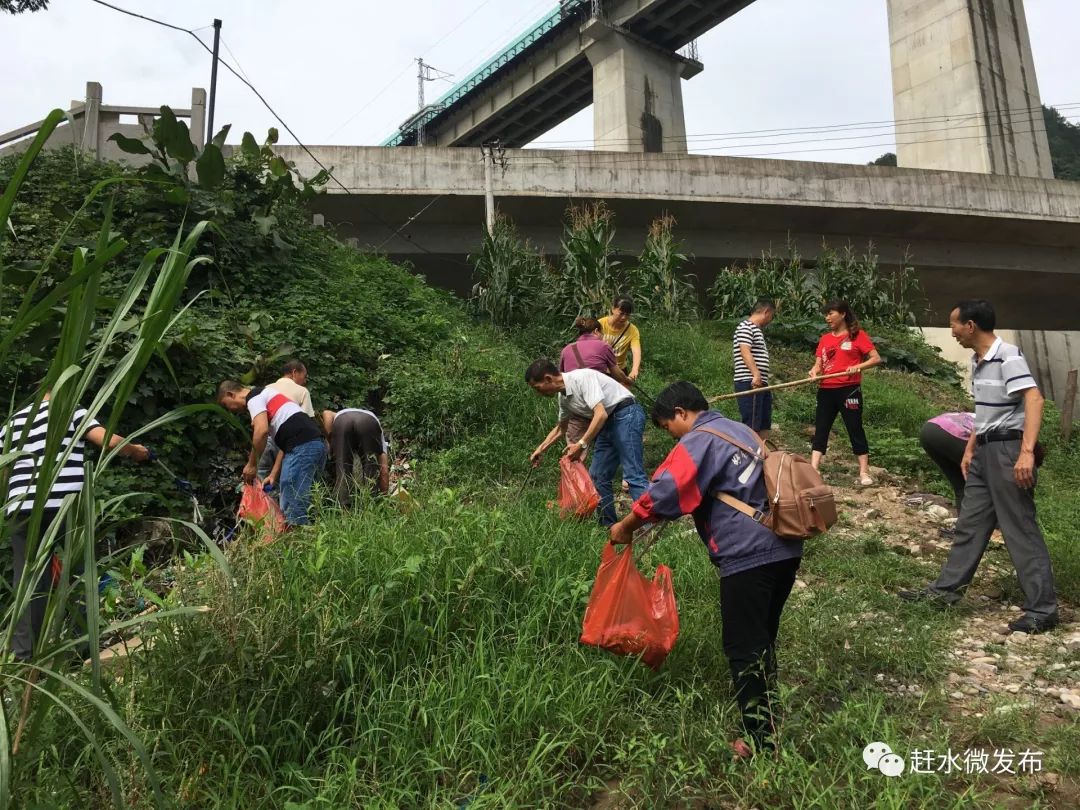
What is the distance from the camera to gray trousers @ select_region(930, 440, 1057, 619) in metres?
4.19

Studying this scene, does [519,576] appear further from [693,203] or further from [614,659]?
[693,203]

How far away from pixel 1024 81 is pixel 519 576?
22.5 meters

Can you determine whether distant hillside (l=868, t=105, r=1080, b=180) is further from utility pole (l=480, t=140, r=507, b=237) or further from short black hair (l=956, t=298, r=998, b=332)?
short black hair (l=956, t=298, r=998, b=332)

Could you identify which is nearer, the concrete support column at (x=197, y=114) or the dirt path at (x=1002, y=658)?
the dirt path at (x=1002, y=658)

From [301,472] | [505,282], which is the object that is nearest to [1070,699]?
[301,472]

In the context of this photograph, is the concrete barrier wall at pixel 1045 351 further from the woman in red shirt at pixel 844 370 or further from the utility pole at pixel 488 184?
the woman in red shirt at pixel 844 370

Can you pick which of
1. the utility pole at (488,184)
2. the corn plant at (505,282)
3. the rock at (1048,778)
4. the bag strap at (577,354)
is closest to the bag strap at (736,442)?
the rock at (1048,778)

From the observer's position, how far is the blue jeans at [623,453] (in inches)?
212

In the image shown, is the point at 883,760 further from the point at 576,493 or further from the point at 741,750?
the point at 576,493

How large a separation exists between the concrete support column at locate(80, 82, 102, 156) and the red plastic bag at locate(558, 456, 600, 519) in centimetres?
942

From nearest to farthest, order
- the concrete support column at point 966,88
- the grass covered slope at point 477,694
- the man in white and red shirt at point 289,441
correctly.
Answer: the grass covered slope at point 477,694 < the man in white and red shirt at point 289,441 < the concrete support column at point 966,88

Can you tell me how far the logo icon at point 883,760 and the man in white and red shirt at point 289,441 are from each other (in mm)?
3351

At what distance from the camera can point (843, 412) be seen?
286 inches

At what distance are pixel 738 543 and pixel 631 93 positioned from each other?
25902mm
